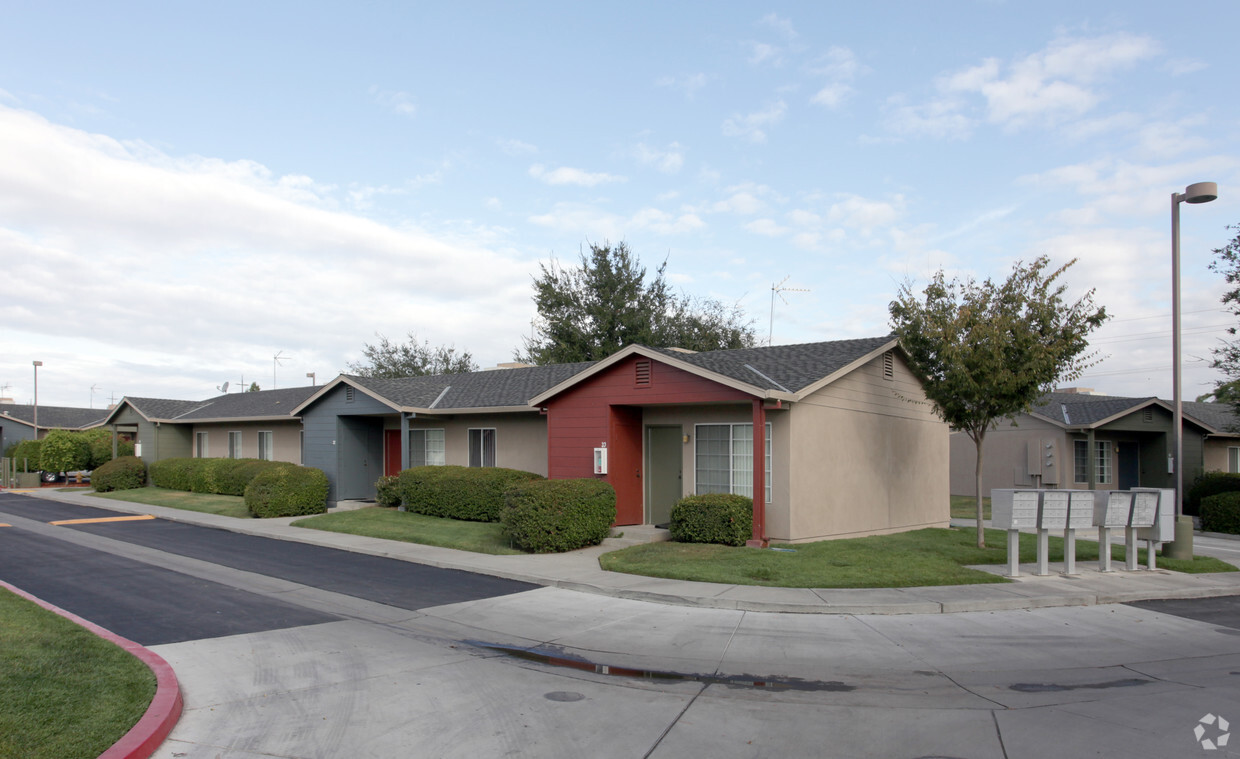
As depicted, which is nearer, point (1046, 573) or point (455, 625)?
point (455, 625)

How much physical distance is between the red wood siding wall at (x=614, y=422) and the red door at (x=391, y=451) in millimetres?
9266

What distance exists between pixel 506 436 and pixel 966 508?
15.2 m

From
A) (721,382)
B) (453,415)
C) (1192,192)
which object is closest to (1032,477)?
(1192,192)

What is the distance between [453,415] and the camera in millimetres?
23250

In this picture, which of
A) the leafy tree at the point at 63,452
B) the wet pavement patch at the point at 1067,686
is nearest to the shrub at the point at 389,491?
the wet pavement patch at the point at 1067,686

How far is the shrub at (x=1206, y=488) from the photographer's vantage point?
903 inches

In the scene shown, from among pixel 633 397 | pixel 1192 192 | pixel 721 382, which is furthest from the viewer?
pixel 633 397

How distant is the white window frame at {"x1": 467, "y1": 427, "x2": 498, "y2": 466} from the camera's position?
22.4m

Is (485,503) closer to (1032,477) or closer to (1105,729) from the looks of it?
(1105,729)

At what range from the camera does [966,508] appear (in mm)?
26047

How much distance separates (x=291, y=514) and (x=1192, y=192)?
72.0 ft

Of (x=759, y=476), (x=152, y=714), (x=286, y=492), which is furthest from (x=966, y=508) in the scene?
(x=152, y=714)

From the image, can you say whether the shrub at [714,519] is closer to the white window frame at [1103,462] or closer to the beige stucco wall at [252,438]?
the white window frame at [1103,462]

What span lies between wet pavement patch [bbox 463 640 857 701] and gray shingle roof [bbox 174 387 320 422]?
22.1 meters
